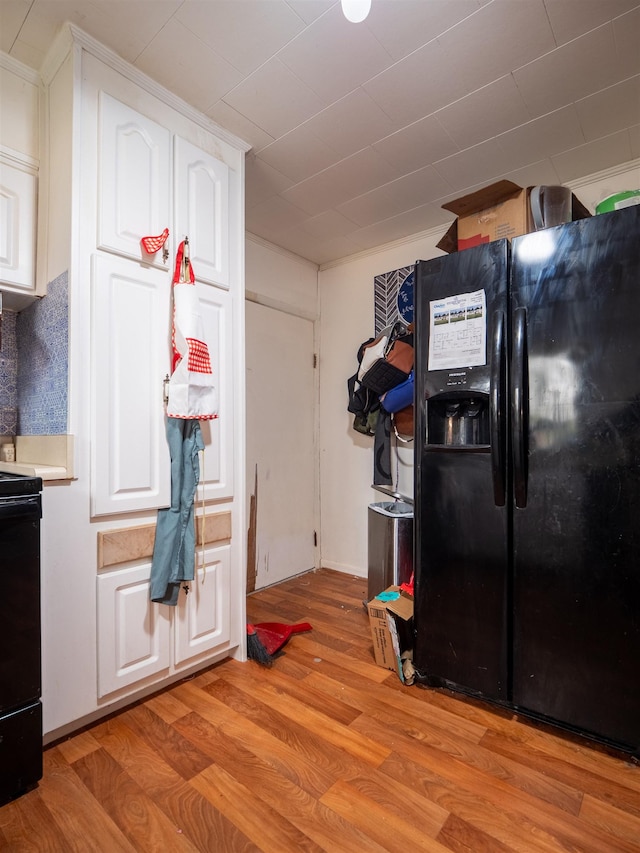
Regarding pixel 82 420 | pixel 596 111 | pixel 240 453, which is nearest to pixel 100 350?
pixel 82 420

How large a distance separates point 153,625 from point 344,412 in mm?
2094

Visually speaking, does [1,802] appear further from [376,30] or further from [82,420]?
[376,30]

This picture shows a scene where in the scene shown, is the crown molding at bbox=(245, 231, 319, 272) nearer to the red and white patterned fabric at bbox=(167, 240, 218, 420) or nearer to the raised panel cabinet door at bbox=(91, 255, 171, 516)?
the red and white patterned fabric at bbox=(167, 240, 218, 420)

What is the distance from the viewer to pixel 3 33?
1512mm

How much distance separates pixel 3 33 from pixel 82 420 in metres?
1.40

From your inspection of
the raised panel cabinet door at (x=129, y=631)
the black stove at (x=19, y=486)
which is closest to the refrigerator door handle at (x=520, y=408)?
the raised panel cabinet door at (x=129, y=631)

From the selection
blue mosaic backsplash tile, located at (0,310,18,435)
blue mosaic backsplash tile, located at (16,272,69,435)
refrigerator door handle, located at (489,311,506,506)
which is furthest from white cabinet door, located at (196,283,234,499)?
refrigerator door handle, located at (489,311,506,506)

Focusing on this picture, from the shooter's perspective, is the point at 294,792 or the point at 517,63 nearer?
the point at 294,792

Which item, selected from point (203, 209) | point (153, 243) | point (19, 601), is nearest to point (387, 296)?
point (203, 209)

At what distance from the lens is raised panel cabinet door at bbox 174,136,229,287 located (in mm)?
1831

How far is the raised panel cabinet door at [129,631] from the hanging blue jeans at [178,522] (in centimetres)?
6

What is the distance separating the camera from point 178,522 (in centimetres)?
176

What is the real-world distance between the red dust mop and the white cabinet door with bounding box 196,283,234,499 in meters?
0.74

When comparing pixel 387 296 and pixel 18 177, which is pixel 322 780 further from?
pixel 387 296
